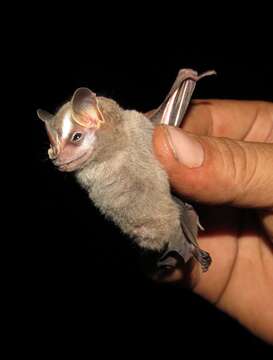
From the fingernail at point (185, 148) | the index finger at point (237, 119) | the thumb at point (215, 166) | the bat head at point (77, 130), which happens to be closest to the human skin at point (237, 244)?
the index finger at point (237, 119)

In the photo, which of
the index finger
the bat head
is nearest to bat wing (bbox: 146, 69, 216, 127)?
the bat head

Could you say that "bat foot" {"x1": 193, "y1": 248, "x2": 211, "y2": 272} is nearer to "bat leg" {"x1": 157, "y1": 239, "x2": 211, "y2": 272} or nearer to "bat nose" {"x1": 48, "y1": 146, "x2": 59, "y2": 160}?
"bat leg" {"x1": 157, "y1": 239, "x2": 211, "y2": 272}

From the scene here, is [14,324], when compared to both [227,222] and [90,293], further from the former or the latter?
[227,222]

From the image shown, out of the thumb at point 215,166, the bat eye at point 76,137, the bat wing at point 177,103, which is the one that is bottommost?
the thumb at point 215,166

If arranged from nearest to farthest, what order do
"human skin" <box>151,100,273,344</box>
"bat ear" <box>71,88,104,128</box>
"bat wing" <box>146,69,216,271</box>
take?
"bat ear" <box>71,88,104,128</box>, "bat wing" <box>146,69,216,271</box>, "human skin" <box>151,100,273,344</box>

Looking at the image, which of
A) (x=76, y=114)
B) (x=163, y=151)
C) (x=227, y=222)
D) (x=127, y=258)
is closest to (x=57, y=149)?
(x=76, y=114)

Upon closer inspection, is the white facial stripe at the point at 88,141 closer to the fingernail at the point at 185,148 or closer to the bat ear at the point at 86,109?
the bat ear at the point at 86,109
